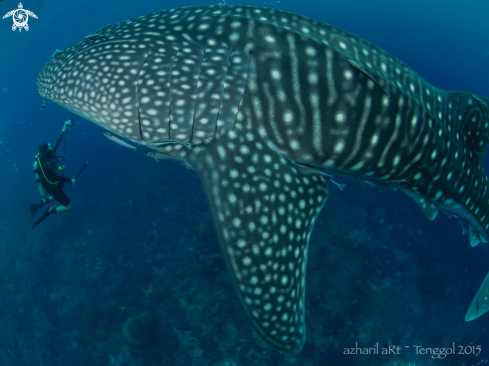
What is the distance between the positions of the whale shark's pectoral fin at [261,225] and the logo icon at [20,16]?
121 feet

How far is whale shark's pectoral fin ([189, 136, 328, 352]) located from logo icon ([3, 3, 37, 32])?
121 feet

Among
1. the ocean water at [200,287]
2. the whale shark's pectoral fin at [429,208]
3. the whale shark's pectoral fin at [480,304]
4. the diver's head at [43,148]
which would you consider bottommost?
the ocean water at [200,287]

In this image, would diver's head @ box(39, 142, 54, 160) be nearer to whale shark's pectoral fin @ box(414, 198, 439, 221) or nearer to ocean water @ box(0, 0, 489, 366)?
ocean water @ box(0, 0, 489, 366)

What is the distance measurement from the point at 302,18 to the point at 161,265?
37.0ft

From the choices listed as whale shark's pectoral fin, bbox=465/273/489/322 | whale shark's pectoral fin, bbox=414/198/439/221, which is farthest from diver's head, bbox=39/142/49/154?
whale shark's pectoral fin, bbox=465/273/489/322

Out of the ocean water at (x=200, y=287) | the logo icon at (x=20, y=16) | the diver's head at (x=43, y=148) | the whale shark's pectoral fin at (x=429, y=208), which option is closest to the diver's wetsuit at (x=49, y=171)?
the diver's head at (x=43, y=148)

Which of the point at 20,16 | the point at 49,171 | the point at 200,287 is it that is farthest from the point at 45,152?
the point at 20,16

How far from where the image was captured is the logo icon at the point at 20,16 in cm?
2802

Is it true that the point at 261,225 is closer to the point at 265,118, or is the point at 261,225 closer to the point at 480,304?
the point at 265,118

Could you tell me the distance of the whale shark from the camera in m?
2.41

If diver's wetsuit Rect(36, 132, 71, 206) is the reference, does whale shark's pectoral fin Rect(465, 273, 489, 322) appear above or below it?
above

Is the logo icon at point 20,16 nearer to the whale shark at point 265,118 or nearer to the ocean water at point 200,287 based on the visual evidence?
the ocean water at point 200,287

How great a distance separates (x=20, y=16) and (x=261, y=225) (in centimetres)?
4084

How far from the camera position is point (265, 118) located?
245 centimetres
